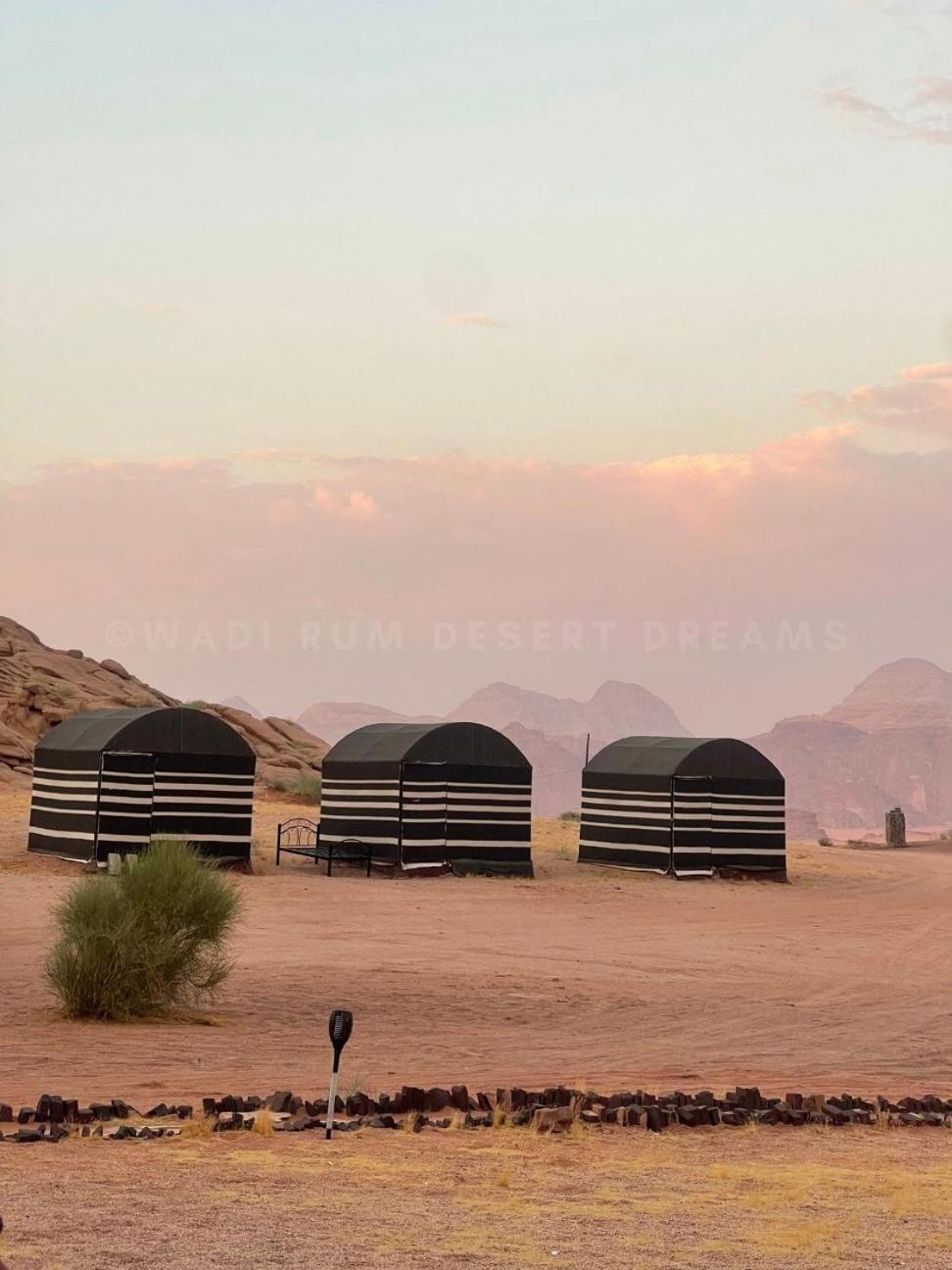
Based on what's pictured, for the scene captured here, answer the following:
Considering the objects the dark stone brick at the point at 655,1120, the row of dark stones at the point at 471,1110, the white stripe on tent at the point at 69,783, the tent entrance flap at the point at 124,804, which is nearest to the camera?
the row of dark stones at the point at 471,1110

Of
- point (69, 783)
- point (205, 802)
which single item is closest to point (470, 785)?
point (205, 802)

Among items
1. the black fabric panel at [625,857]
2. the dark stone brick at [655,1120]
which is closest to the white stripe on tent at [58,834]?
the black fabric panel at [625,857]

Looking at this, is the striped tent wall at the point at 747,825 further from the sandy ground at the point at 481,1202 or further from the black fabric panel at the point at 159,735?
the sandy ground at the point at 481,1202

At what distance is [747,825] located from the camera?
3781 cm

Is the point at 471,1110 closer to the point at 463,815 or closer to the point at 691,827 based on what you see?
the point at 463,815

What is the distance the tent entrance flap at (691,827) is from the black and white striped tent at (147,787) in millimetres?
10083

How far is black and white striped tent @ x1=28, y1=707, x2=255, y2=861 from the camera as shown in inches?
1251

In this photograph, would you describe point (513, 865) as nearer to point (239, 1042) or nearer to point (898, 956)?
point (898, 956)

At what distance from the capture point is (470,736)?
35.9m

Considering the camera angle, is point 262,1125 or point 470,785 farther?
point 470,785

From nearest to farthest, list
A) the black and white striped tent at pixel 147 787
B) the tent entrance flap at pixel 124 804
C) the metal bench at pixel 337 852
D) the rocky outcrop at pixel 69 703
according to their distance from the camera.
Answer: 1. the tent entrance flap at pixel 124 804
2. the black and white striped tent at pixel 147 787
3. the metal bench at pixel 337 852
4. the rocky outcrop at pixel 69 703

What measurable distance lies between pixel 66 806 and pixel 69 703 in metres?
26.9

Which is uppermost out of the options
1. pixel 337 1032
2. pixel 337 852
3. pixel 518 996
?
pixel 337 852

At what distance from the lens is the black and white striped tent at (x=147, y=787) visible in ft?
104
